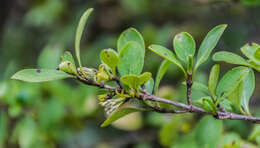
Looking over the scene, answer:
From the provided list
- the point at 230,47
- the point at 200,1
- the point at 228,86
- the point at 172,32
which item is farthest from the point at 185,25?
the point at 228,86

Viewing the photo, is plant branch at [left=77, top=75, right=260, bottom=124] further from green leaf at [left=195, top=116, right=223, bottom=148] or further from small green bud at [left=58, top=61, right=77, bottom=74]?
green leaf at [left=195, top=116, right=223, bottom=148]

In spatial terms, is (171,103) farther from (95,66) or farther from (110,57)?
(95,66)

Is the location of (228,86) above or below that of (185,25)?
below

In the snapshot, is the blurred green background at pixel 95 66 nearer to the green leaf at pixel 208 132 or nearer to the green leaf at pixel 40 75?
the green leaf at pixel 208 132

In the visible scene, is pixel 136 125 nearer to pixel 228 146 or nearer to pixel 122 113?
pixel 228 146

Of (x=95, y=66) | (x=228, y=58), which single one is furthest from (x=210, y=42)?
(x=95, y=66)

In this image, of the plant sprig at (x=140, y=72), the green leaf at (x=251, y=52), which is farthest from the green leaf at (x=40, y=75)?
the green leaf at (x=251, y=52)
